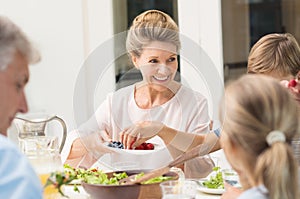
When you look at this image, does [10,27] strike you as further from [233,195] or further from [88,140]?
[88,140]

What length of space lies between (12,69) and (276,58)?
1.24m

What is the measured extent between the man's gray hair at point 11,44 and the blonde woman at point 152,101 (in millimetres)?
913

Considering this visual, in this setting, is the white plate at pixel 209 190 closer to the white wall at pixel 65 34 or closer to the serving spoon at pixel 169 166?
the serving spoon at pixel 169 166

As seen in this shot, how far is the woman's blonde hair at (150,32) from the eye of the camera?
233cm

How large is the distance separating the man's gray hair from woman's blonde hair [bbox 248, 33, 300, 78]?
115cm

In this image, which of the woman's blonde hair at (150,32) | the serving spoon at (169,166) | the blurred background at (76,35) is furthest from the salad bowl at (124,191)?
the blurred background at (76,35)

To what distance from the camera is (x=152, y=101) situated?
8.18 ft

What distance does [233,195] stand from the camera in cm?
162

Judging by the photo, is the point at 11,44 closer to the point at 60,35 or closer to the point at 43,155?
the point at 43,155

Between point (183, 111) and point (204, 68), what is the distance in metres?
0.19

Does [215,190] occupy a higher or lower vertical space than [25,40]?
lower

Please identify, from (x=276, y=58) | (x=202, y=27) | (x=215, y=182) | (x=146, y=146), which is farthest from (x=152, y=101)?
(x=202, y=27)

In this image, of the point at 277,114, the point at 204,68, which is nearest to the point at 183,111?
the point at 204,68

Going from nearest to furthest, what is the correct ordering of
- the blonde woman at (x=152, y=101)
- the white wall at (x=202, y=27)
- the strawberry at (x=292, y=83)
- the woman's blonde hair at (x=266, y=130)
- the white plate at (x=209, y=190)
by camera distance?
the woman's blonde hair at (x=266, y=130) < the white plate at (x=209, y=190) < the strawberry at (x=292, y=83) < the blonde woman at (x=152, y=101) < the white wall at (x=202, y=27)
